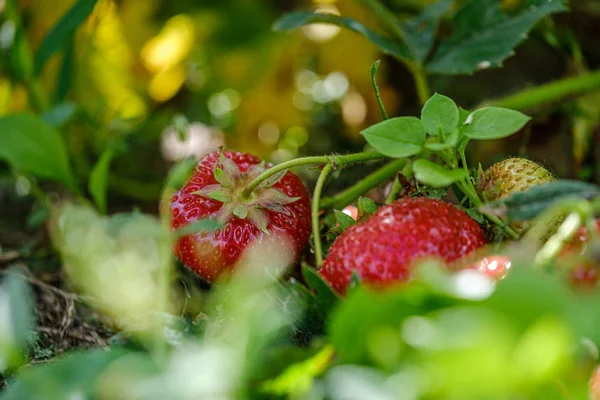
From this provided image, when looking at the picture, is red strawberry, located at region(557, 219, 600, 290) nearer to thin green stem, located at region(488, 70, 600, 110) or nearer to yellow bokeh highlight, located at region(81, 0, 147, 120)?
thin green stem, located at region(488, 70, 600, 110)

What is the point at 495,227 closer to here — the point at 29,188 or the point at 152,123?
the point at 29,188

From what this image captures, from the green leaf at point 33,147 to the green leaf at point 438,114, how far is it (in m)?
0.49

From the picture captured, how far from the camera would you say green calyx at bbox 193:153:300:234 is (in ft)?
1.80

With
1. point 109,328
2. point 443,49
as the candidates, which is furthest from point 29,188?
point 443,49

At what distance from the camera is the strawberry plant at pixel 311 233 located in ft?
0.99

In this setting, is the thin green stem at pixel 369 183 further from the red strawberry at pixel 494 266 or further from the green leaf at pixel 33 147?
the green leaf at pixel 33 147

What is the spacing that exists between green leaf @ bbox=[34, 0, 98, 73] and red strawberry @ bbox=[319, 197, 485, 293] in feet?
1.75

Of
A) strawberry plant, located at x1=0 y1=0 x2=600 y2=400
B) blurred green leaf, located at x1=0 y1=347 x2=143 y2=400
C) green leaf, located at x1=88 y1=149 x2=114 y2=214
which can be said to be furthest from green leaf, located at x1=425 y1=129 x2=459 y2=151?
green leaf, located at x1=88 y1=149 x2=114 y2=214

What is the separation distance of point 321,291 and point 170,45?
3.10 feet

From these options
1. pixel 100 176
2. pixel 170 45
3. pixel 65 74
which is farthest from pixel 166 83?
pixel 100 176

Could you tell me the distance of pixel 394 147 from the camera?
17.6 inches

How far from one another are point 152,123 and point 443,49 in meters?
0.57

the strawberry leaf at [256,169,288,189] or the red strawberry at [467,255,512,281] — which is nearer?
the red strawberry at [467,255,512,281]

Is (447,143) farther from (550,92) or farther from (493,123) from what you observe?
(550,92)
